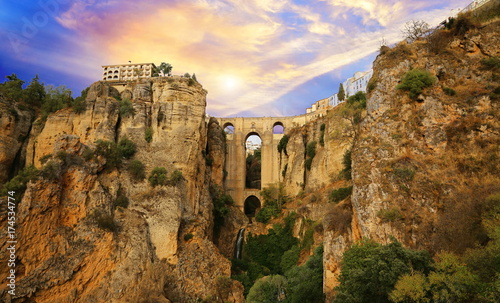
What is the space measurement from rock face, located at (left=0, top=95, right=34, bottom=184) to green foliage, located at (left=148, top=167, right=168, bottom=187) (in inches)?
402

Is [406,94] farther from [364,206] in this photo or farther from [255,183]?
[255,183]

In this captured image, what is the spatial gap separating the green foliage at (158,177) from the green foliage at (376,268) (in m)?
18.4

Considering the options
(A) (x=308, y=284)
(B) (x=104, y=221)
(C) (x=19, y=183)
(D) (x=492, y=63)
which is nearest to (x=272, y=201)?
(B) (x=104, y=221)

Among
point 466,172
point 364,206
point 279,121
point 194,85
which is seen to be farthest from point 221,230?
point 466,172

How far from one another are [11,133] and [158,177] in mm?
11627

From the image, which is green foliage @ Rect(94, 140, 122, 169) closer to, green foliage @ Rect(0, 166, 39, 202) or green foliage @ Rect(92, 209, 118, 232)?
green foliage @ Rect(92, 209, 118, 232)

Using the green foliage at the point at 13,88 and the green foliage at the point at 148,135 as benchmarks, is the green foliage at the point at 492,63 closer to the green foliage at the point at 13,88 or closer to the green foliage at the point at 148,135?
the green foliage at the point at 148,135

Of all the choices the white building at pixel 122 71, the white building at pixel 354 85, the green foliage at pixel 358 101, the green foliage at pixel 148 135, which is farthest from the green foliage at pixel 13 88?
the white building at pixel 354 85

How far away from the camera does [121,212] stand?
27.7m

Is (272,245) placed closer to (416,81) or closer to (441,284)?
(416,81)

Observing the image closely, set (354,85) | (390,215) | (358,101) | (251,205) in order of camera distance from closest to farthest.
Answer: (390,215) < (358,101) < (251,205) < (354,85)

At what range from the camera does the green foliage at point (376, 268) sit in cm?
1233

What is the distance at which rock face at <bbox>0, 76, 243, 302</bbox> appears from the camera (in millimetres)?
23438

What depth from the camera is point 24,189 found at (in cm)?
2398
